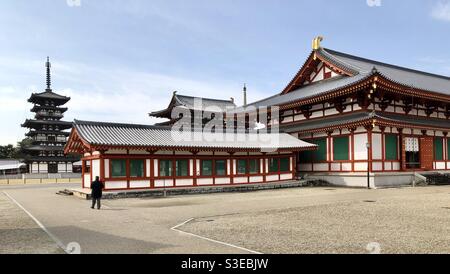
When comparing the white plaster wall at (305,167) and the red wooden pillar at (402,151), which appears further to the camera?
the white plaster wall at (305,167)

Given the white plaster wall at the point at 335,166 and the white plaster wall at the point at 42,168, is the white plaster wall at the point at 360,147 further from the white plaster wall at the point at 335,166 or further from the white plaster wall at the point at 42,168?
the white plaster wall at the point at 42,168

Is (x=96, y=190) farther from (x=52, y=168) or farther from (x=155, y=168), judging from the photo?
(x=52, y=168)

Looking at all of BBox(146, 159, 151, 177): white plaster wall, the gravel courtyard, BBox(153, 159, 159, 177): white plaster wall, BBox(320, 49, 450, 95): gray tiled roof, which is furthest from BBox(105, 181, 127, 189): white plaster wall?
BBox(320, 49, 450, 95): gray tiled roof

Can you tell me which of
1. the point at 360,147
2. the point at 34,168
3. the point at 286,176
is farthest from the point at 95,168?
the point at 34,168

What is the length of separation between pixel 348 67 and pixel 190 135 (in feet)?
47.1

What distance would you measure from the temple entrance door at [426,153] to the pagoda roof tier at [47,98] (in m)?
63.6

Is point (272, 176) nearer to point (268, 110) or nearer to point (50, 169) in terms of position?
point (268, 110)

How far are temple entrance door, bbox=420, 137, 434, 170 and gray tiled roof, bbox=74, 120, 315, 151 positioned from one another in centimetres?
860

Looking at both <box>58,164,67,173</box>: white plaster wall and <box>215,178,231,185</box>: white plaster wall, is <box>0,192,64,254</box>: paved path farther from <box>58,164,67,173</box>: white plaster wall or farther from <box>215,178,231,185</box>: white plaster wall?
<box>58,164,67,173</box>: white plaster wall

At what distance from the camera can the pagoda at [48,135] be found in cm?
6762

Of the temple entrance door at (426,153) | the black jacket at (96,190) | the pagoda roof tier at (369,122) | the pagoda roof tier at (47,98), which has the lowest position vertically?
the black jacket at (96,190)

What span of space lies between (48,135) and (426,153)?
6273 cm

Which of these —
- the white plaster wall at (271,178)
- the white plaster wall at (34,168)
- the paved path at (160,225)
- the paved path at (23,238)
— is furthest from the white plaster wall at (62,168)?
the paved path at (23,238)

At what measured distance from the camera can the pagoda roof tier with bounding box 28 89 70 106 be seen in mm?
A: 71781
